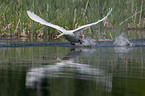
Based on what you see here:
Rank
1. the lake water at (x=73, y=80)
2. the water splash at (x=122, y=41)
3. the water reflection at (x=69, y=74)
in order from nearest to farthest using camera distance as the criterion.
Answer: the lake water at (x=73, y=80), the water reflection at (x=69, y=74), the water splash at (x=122, y=41)

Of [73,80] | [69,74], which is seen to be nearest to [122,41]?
[69,74]

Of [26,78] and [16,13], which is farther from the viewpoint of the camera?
[16,13]

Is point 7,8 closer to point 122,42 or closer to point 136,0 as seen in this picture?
point 122,42

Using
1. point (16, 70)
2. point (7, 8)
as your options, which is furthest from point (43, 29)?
point (16, 70)

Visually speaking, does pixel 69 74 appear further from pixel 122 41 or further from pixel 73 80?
pixel 122 41

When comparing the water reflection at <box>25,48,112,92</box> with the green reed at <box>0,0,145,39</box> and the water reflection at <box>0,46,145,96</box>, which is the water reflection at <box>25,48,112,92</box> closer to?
the water reflection at <box>0,46,145,96</box>

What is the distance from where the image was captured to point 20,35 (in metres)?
27.1

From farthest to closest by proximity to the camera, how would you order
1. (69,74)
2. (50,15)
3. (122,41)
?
(50,15), (122,41), (69,74)

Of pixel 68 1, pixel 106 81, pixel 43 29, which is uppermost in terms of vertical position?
pixel 68 1

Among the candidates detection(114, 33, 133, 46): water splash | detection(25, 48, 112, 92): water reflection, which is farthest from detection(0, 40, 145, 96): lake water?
detection(114, 33, 133, 46): water splash

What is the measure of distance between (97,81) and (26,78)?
154cm

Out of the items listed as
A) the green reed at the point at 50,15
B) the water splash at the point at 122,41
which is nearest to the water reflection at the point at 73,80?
the water splash at the point at 122,41

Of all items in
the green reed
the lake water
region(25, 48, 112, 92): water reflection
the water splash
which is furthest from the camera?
the green reed

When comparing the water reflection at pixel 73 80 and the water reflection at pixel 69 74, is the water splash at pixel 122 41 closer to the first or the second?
the water reflection at pixel 73 80
